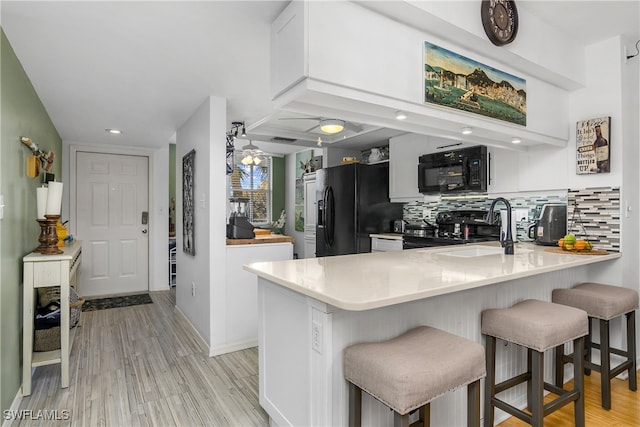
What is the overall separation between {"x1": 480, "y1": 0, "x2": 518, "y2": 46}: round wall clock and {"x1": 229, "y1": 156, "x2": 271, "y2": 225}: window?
4.96 m

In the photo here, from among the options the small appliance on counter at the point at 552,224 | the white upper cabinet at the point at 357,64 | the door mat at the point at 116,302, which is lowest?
the door mat at the point at 116,302

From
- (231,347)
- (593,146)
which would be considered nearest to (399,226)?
(593,146)

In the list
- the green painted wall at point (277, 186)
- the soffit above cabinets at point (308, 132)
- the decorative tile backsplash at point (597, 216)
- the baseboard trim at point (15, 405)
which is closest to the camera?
the baseboard trim at point (15, 405)

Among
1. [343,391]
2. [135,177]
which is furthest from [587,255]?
[135,177]

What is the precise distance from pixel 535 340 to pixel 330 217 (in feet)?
10.9

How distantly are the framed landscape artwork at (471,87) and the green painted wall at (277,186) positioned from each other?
4913mm

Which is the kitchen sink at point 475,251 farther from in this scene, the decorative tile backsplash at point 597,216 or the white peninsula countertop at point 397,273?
the decorative tile backsplash at point 597,216

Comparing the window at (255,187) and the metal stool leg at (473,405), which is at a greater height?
the window at (255,187)

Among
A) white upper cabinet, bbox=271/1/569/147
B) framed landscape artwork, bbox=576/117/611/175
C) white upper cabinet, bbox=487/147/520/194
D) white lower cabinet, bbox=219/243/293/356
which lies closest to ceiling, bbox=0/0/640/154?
white upper cabinet, bbox=271/1/569/147

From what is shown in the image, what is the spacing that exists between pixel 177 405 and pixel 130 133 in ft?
11.6

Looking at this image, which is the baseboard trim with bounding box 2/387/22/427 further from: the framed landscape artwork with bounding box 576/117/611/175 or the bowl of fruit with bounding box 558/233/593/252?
the framed landscape artwork with bounding box 576/117/611/175

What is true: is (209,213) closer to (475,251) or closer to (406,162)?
(475,251)

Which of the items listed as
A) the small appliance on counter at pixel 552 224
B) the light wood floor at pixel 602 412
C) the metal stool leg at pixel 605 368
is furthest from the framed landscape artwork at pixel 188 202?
the metal stool leg at pixel 605 368

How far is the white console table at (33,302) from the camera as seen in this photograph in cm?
227
